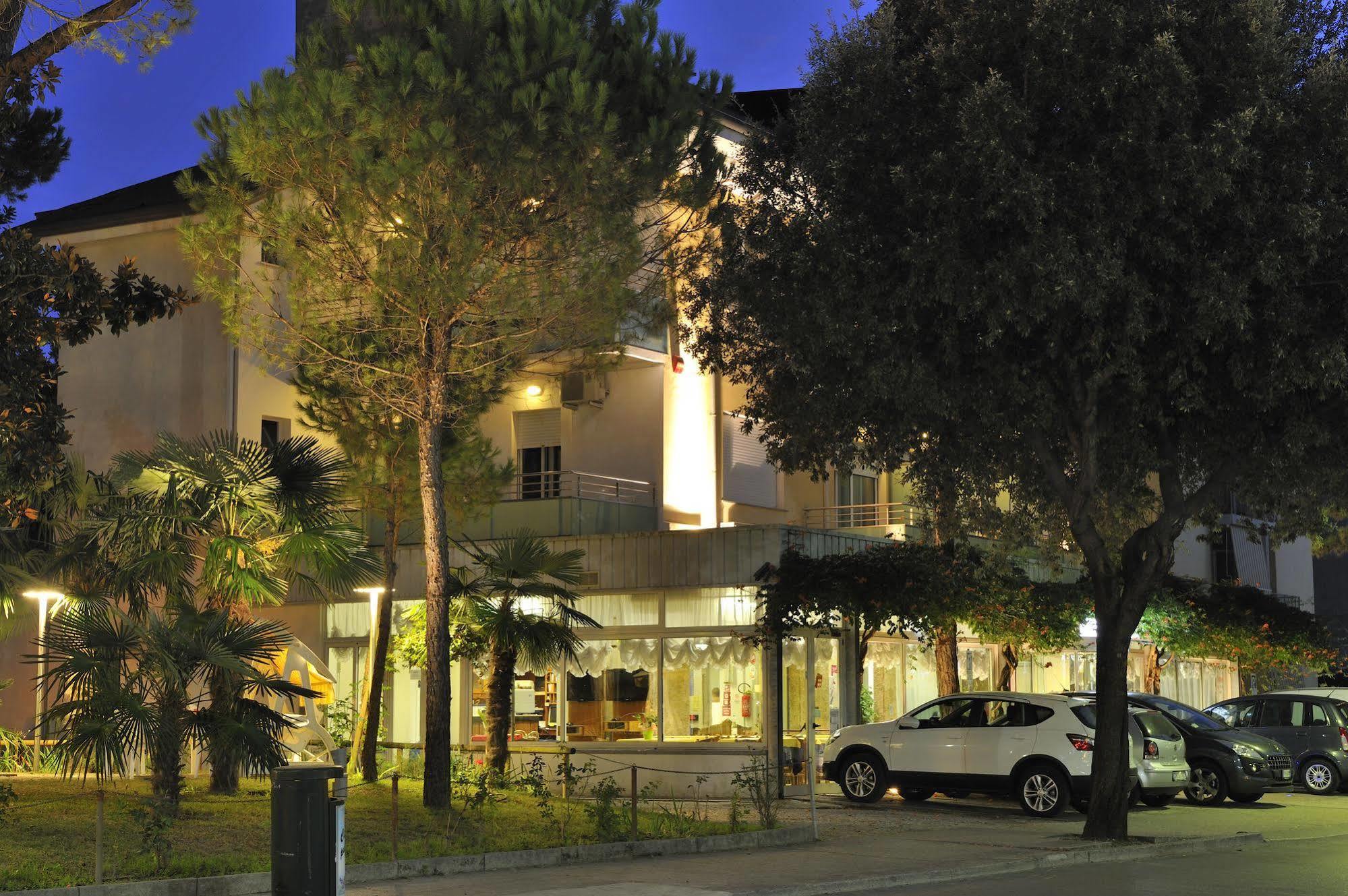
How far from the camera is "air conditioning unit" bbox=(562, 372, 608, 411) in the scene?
27.8 m

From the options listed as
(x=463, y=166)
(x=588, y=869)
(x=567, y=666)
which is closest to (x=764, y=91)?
(x=567, y=666)

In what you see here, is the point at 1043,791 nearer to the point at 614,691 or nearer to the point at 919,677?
the point at 614,691

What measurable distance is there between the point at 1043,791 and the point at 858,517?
42.5 feet

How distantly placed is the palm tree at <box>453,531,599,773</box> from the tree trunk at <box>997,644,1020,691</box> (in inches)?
341

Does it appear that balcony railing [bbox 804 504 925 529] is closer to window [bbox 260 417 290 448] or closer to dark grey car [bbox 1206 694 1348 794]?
dark grey car [bbox 1206 694 1348 794]

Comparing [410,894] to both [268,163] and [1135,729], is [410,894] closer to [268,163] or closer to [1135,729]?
[268,163]

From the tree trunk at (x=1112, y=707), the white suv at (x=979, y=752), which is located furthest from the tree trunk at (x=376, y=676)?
the tree trunk at (x=1112, y=707)

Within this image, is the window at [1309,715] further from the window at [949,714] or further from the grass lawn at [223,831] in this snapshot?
the grass lawn at [223,831]

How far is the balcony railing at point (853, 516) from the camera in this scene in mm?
32094

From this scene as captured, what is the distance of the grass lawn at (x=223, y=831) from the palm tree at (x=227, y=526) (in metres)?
1.24

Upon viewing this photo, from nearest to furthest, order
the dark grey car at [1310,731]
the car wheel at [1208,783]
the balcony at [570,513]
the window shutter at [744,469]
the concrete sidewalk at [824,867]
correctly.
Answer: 1. the concrete sidewalk at [824,867]
2. the car wheel at [1208,783]
3. the dark grey car at [1310,731]
4. the balcony at [570,513]
5. the window shutter at [744,469]

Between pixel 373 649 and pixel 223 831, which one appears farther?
pixel 373 649

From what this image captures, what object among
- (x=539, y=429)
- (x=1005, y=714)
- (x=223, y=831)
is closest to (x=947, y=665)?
(x=1005, y=714)

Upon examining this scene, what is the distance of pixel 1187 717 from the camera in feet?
80.1
